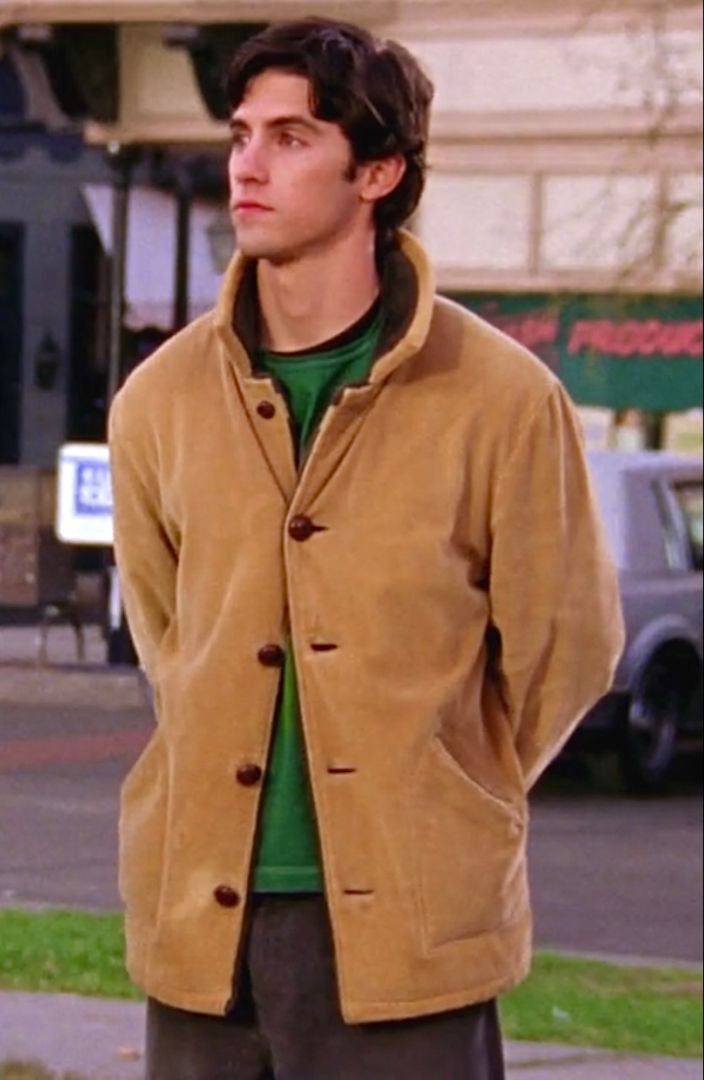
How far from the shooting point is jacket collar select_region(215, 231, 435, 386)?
332 centimetres

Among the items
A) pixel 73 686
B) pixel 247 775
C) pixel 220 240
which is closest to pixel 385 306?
pixel 247 775

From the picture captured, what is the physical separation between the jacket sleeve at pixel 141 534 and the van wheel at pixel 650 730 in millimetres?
11173

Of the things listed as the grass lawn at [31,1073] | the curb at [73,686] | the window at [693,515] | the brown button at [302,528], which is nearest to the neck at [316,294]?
the brown button at [302,528]

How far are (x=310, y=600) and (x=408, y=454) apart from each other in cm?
21

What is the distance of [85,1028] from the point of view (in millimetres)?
7059

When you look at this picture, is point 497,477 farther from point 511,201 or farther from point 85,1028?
point 511,201

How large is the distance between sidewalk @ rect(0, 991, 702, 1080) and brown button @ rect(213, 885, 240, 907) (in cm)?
305

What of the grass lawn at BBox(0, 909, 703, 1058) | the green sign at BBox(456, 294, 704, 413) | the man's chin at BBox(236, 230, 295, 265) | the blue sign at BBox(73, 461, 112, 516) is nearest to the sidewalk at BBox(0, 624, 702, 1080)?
the grass lawn at BBox(0, 909, 703, 1058)

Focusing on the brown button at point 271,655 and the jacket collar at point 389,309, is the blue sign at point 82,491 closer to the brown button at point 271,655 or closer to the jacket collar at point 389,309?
the jacket collar at point 389,309

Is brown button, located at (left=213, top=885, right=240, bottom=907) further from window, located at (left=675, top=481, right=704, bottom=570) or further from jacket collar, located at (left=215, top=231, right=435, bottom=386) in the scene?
window, located at (left=675, top=481, right=704, bottom=570)

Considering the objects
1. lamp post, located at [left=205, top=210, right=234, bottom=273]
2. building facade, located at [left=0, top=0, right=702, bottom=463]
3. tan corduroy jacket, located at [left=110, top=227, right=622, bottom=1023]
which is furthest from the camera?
lamp post, located at [left=205, top=210, right=234, bottom=273]

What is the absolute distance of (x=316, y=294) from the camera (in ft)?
11.1

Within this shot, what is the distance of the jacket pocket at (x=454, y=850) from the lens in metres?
3.25

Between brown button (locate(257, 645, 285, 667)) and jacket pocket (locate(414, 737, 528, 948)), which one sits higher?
brown button (locate(257, 645, 285, 667))
